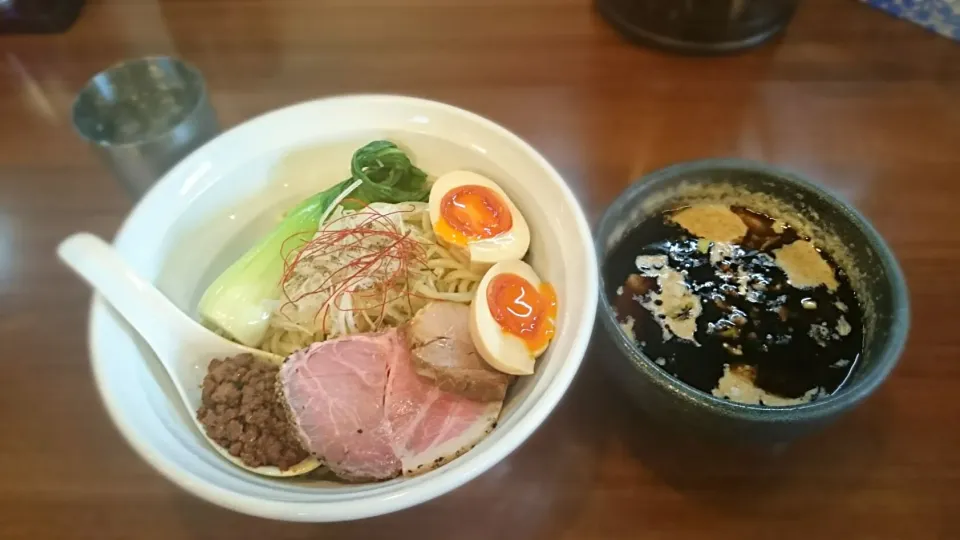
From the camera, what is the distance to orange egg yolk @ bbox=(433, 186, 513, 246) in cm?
107

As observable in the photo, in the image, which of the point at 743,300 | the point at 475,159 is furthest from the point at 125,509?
the point at 743,300

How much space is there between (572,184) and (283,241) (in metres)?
0.60

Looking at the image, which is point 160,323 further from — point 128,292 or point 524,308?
point 524,308

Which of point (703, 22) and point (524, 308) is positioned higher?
point (703, 22)

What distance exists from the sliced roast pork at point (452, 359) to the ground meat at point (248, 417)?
20cm

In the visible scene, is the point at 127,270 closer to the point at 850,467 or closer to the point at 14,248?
the point at 14,248

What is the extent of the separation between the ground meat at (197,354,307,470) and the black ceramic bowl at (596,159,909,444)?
46 centimetres

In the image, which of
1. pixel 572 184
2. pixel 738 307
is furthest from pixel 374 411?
pixel 572 184

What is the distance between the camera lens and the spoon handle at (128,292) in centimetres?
92

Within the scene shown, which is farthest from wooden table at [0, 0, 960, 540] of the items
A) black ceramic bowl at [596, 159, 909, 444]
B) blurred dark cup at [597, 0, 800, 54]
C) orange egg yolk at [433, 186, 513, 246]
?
orange egg yolk at [433, 186, 513, 246]

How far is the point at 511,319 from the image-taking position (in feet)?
3.11

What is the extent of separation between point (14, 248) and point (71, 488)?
1.87 feet

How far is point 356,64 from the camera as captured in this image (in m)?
1.69

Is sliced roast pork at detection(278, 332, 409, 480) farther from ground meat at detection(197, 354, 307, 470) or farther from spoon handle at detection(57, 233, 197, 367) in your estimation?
spoon handle at detection(57, 233, 197, 367)
